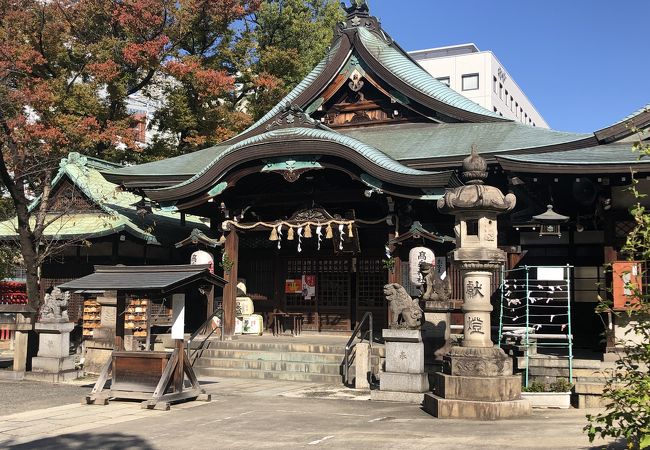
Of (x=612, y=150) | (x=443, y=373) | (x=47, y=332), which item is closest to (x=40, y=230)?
(x=47, y=332)

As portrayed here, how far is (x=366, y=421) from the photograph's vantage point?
10.5 meters

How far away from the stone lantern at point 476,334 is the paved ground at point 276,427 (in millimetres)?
366

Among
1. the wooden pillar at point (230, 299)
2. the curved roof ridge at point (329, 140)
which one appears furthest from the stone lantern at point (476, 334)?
the wooden pillar at point (230, 299)

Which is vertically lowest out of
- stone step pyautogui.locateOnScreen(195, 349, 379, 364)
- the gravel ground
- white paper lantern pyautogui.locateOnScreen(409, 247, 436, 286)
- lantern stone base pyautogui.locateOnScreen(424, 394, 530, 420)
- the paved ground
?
the gravel ground

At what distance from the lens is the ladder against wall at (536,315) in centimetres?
1276

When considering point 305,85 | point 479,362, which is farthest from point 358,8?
point 479,362

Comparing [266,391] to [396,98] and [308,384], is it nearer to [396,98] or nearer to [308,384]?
[308,384]

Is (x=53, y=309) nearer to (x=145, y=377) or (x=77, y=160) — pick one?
(x=145, y=377)

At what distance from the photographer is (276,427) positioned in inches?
397

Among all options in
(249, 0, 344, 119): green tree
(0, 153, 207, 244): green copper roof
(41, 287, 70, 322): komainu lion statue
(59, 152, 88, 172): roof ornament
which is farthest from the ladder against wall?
(249, 0, 344, 119): green tree

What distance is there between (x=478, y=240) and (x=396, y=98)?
10167mm

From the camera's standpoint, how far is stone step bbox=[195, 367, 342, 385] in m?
15.6

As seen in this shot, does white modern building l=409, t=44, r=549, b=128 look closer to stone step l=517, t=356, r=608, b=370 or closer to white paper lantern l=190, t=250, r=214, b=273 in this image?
white paper lantern l=190, t=250, r=214, b=273

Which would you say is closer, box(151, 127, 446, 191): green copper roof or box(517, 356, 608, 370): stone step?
box(517, 356, 608, 370): stone step
